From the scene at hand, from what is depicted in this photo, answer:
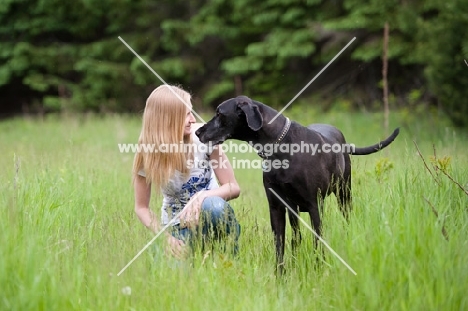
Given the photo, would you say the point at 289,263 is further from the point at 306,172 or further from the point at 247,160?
the point at 247,160

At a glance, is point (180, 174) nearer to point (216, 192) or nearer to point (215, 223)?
point (216, 192)

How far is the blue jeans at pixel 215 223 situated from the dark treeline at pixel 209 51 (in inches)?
343

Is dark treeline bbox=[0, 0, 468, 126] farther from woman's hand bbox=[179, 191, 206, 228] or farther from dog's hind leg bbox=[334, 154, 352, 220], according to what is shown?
woman's hand bbox=[179, 191, 206, 228]

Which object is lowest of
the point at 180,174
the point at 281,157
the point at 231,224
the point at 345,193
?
the point at 231,224

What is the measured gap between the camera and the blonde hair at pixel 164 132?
4277 mm

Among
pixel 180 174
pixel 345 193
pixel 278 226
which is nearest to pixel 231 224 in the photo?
pixel 278 226

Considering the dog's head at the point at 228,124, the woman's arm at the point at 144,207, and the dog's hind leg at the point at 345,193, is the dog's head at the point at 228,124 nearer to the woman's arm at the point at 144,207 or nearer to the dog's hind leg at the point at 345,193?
the woman's arm at the point at 144,207

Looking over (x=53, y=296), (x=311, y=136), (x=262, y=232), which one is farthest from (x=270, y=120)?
(x=53, y=296)

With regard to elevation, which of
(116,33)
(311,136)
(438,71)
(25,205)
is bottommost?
(25,205)

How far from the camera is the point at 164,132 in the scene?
169 inches

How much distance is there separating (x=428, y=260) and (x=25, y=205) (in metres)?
2.54

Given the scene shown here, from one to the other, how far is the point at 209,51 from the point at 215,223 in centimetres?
1315

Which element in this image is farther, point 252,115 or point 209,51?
point 209,51

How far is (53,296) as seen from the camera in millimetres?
3125
